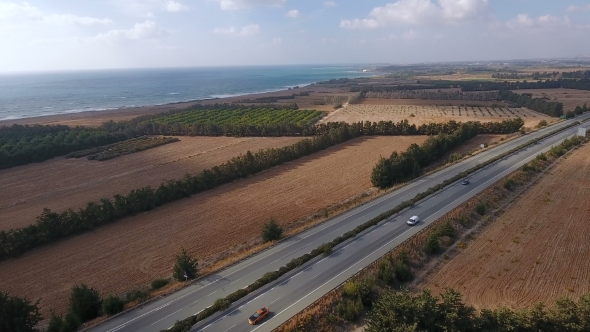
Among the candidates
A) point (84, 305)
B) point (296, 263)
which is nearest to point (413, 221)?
point (296, 263)

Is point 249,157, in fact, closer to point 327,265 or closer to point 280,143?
point 280,143

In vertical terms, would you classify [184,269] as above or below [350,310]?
above

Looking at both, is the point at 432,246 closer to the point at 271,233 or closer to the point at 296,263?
the point at 296,263

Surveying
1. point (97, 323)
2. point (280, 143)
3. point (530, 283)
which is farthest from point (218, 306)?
point (280, 143)

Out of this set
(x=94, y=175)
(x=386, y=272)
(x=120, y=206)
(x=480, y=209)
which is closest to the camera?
(x=386, y=272)

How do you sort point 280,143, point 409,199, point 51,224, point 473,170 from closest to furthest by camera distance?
point 51,224 < point 409,199 < point 473,170 < point 280,143

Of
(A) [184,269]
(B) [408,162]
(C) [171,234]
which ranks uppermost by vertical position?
(B) [408,162]

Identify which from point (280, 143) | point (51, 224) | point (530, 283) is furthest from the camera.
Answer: point (280, 143)
